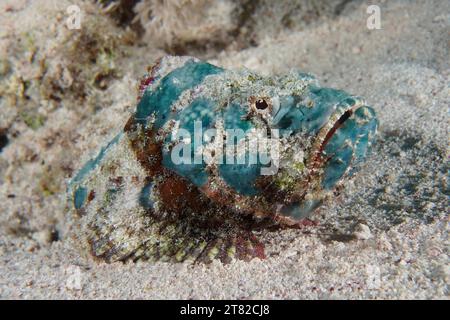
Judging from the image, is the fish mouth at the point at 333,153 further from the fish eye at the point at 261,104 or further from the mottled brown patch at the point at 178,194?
the mottled brown patch at the point at 178,194

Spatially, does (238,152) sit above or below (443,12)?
below

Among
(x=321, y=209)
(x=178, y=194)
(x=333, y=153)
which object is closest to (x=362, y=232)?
(x=321, y=209)

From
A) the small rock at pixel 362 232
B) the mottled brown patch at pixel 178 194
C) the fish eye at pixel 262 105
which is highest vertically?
the fish eye at pixel 262 105

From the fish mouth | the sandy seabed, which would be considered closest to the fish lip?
the fish mouth

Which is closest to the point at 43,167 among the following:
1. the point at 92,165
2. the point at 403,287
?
the point at 92,165

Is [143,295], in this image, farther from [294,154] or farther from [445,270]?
[445,270]

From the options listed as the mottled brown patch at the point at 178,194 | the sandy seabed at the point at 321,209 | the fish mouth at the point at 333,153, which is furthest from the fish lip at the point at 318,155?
the mottled brown patch at the point at 178,194
